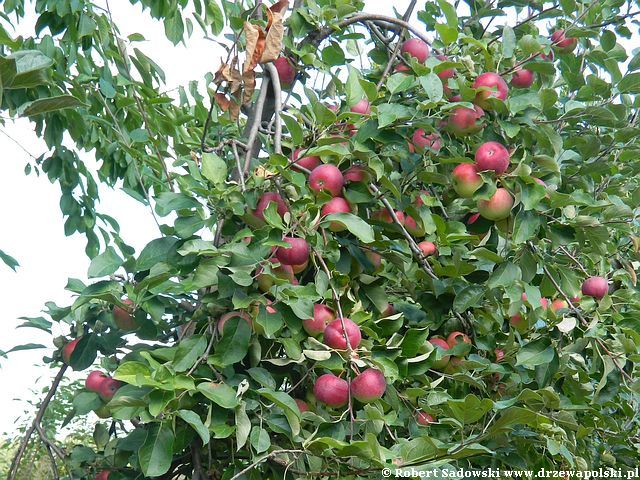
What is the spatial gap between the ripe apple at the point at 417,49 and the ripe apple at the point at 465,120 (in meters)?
0.24

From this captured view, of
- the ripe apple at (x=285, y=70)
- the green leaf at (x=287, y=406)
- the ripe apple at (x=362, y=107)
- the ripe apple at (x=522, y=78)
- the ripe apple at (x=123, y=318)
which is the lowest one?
the green leaf at (x=287, y=406)

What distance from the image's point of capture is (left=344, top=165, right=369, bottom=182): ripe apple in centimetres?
117

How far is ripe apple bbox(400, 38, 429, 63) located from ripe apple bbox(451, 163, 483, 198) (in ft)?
1.05

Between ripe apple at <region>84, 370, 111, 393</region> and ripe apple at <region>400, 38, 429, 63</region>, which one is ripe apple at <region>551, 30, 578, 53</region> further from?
ripe apple at <region>84, 370, 111, 393</region>

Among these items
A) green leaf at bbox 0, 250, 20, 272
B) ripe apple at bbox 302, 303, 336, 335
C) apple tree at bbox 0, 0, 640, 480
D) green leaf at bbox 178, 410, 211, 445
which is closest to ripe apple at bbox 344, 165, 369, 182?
apple tree at bbox 0, 0, 640, 480

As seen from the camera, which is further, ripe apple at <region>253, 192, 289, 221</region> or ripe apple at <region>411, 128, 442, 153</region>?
ripe apple at <region>411, 128, 442, 153</region>

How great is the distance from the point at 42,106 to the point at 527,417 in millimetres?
715

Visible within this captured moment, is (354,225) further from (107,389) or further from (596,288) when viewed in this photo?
(596,288)

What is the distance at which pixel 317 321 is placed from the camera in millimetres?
1068

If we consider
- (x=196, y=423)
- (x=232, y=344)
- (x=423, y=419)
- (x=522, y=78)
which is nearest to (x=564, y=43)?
(x=522, y=78)

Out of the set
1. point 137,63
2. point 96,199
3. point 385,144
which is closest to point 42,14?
point 137,63

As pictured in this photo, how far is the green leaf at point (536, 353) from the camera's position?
4.00 ft

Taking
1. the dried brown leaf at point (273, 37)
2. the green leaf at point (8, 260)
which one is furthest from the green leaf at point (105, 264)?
the green leaf at point (8, 260)

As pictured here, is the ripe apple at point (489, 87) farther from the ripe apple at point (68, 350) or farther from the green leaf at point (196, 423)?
the ripe apple at point (68, 350)
